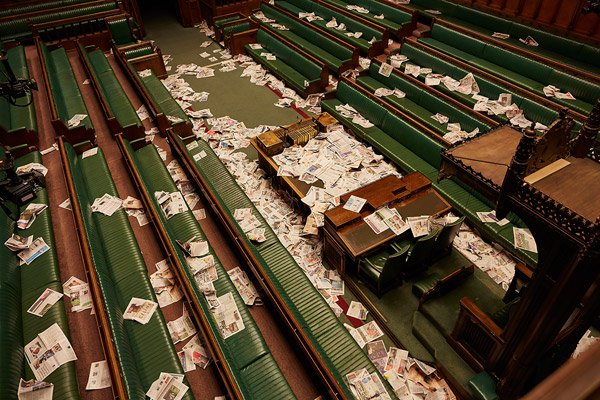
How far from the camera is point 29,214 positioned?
5.28 m

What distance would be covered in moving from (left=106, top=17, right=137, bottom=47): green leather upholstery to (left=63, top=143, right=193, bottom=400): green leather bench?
587 centimetres

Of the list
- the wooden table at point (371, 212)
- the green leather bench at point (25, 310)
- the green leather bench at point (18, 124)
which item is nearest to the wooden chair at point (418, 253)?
the wooden table at point (371, 212)

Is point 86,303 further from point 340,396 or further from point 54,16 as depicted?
point 54,16

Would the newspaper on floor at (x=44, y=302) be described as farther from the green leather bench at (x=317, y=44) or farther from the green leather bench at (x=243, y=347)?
the green leather bench at (x=317, y=44)

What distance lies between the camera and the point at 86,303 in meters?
4.37

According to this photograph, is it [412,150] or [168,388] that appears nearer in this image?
[168,388]

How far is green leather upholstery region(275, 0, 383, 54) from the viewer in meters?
9.45

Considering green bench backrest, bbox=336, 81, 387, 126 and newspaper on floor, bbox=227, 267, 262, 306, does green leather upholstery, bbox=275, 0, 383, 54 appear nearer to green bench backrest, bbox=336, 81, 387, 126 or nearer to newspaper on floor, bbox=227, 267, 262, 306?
green bench backrest, bbox=336, 81, 387, 126

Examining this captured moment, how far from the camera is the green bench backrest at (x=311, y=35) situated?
8.99m

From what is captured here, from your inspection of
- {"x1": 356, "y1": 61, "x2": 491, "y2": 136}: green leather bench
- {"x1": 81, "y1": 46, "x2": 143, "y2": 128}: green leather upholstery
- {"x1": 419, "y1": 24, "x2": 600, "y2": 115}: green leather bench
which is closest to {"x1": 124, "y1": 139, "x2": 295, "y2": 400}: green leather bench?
{"x1": 81, "y1": 46, "x2": 143, "y2": 128}: green leather upholstery

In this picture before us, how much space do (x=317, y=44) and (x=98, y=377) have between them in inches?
343

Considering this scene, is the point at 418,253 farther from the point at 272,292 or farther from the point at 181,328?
the point at 181,328

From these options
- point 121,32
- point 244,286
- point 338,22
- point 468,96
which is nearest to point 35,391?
point 244,286

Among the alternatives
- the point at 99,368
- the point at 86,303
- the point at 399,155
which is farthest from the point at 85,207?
the point at 399,155
